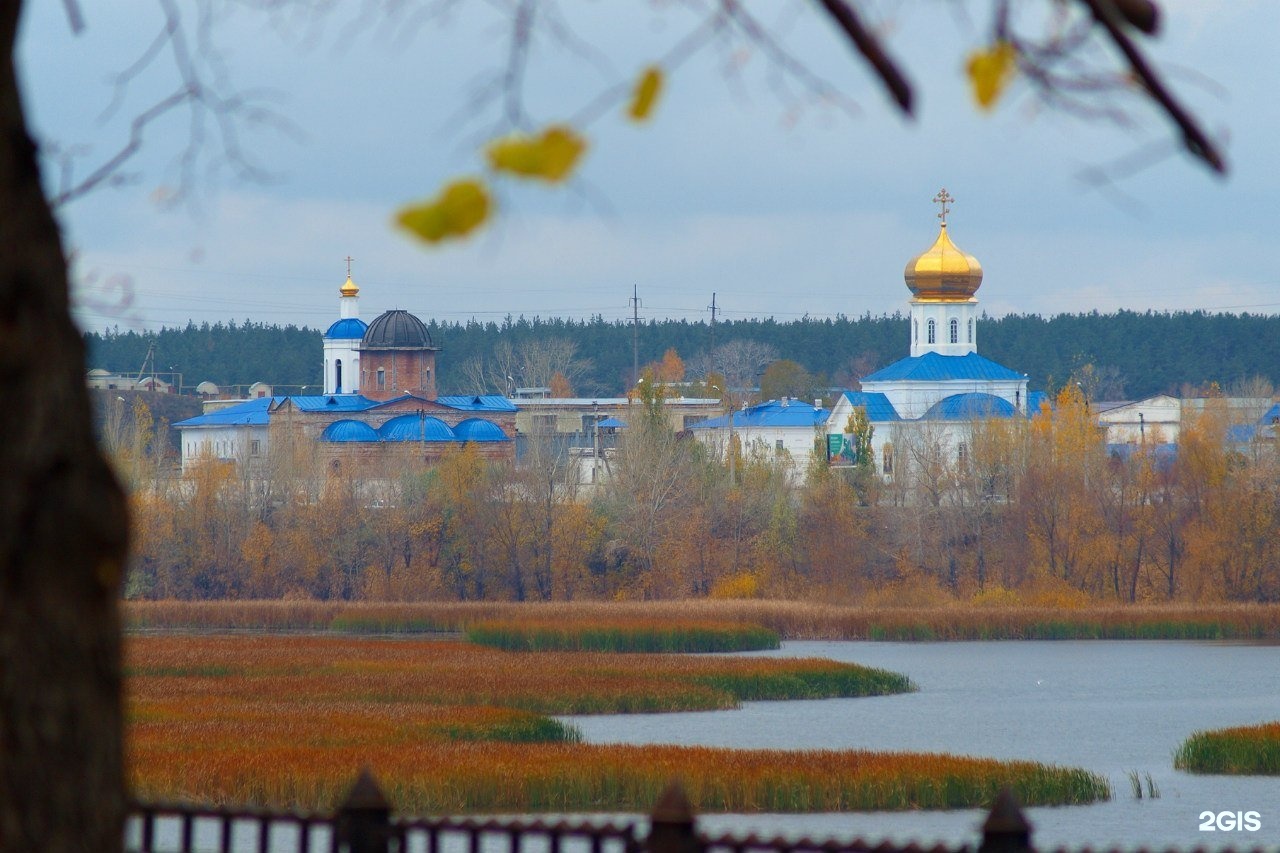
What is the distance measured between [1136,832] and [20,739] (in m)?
14.7

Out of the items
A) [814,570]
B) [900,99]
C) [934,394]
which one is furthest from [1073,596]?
[900,99]

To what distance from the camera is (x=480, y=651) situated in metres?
34.0

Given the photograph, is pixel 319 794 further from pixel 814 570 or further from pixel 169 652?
pixel 814 570

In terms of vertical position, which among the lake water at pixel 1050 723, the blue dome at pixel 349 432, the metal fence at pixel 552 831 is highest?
the blue dome at pixel 349 432

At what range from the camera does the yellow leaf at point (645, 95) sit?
3.12 m

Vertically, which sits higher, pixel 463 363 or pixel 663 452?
pixel 463 363

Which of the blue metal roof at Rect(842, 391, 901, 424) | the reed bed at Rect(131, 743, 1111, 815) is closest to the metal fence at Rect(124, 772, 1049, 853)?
the reed bed at Rect(131, 743, 1111, 815)

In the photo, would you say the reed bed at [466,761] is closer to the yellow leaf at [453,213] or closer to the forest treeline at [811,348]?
the yellow leaf at [453,213]

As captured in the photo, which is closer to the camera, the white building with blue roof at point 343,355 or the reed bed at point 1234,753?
the reed bed at point 1234,753

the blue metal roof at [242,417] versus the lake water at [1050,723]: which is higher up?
the blue metal roof at [242,417]

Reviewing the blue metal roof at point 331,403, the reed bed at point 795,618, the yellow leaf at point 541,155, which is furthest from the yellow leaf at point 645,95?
the blue metal roof at point 331,403

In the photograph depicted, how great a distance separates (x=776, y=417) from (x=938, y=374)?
11780mm

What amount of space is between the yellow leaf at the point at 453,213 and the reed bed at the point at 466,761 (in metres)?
13.6

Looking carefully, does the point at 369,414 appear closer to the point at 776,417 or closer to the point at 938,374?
the point at 776,417
